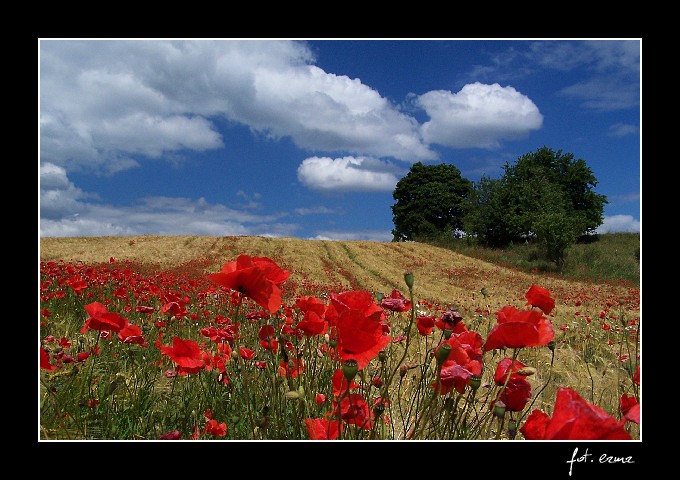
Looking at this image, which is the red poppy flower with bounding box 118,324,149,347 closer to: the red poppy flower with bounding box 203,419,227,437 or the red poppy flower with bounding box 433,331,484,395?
the red poppy flower with bounding box 203,419,227,437

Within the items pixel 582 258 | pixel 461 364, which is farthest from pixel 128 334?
pixel 582 258

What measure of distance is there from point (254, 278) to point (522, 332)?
0.78 meters

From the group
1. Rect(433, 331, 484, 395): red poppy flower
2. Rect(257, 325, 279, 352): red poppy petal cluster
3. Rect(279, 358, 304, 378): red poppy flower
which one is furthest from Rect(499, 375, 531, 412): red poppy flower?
Rect(257, 325, 279, 352): red poppy petal cluster

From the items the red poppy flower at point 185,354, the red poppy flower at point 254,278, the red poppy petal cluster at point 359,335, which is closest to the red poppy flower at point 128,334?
the red poppy flower at point 185,354

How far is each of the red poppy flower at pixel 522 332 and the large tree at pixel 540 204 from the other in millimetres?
30454

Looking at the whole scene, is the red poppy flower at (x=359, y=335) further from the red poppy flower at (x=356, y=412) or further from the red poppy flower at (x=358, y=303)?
the red poppy flower at (x=356, y=412)

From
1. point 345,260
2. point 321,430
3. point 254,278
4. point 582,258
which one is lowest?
point 582,258

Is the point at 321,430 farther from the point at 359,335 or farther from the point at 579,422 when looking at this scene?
the point at 579,422

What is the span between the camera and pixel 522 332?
1319 millimetres

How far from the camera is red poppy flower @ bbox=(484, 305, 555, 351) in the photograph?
1303mm

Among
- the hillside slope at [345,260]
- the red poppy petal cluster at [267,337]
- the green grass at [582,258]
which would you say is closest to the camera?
the red poppy petal cluster at [267,337]

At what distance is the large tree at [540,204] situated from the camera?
30.1 m
